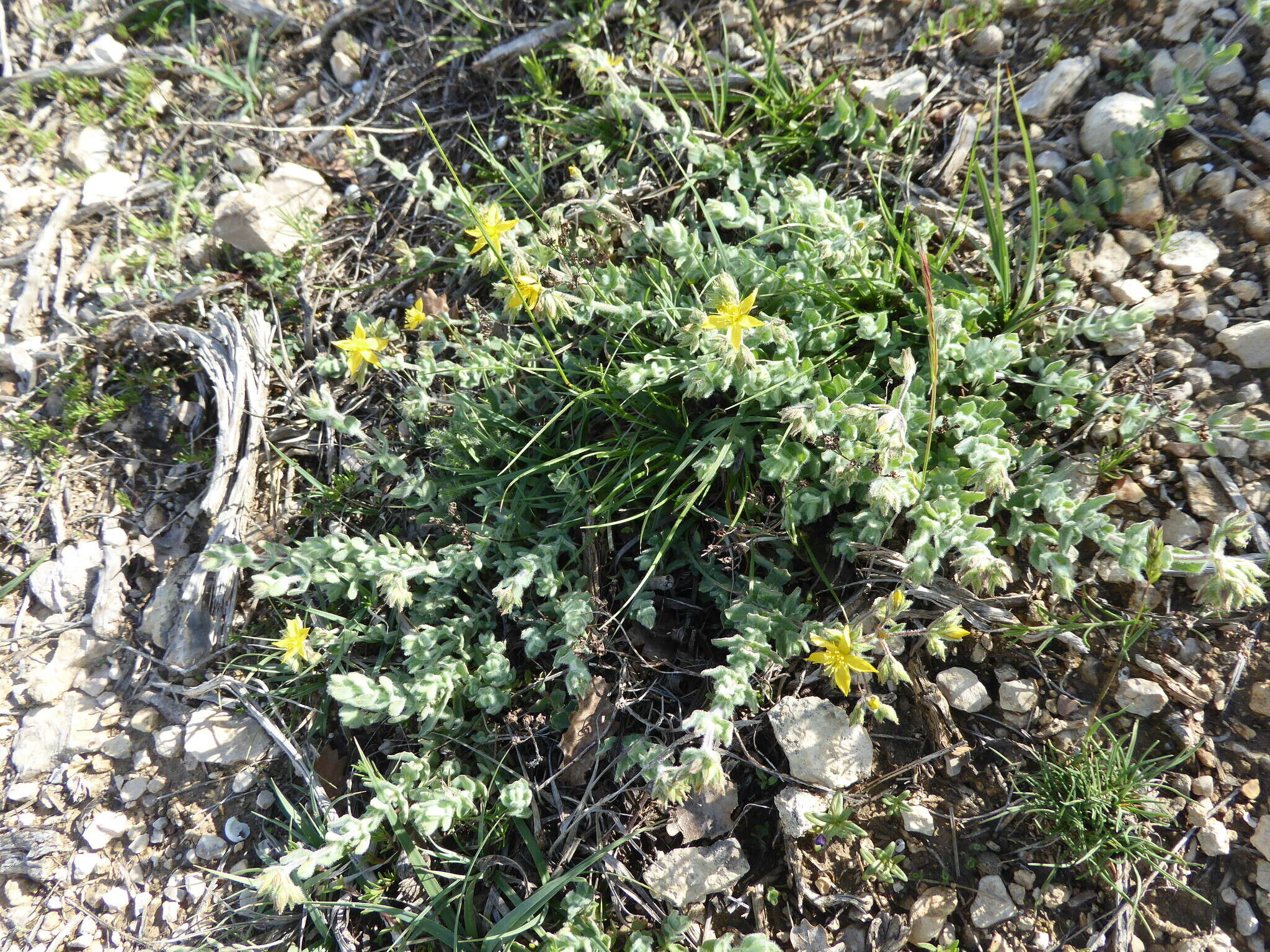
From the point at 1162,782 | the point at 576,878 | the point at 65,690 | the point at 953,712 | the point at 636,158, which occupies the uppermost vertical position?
the point at 636,158

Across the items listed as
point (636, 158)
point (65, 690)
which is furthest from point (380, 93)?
point (65, 690)

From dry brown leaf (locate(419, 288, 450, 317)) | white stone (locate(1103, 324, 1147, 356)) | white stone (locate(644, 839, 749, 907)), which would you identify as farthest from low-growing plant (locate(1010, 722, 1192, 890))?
dry brown leaf (locate(419, 288, 450, 317))

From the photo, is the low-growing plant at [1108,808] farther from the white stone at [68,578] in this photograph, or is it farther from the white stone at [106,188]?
the white stone at [106,188]

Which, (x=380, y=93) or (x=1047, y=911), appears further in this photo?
(x=380, y=93)

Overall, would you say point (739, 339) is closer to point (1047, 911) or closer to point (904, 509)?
point (904, 509)

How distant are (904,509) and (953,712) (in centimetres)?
73

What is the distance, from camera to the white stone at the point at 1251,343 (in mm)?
2736

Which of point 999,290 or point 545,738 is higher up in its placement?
point 999,290

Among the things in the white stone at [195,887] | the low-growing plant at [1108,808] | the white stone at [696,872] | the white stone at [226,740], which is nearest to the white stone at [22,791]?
the white stone at [226,740]

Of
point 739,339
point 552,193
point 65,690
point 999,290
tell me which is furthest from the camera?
point 552,193

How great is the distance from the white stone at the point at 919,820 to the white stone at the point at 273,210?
3748 millimetres

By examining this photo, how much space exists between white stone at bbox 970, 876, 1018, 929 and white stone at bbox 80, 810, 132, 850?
3341mm

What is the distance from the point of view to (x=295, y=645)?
9.84 ft

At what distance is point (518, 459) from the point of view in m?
3.20
